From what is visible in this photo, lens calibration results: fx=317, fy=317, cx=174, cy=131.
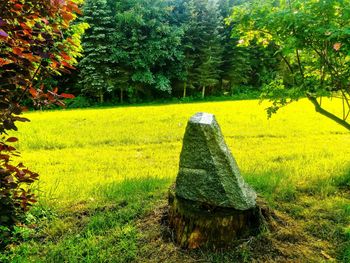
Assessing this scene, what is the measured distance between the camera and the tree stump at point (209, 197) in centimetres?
299

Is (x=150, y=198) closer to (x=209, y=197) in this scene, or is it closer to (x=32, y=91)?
(x=209, y=197)

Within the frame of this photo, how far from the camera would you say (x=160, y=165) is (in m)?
6.21

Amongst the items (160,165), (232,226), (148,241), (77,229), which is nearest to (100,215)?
(77,229)

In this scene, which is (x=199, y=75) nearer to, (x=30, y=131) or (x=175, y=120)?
(x=175, y=120)

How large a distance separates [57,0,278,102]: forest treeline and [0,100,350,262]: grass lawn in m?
18.5

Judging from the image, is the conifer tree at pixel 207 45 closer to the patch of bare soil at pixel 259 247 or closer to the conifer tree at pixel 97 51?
the conifer tree at pixel 97 51

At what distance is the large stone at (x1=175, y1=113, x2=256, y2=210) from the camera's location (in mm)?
2998

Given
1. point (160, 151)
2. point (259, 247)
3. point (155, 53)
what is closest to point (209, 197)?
point (259, 247)

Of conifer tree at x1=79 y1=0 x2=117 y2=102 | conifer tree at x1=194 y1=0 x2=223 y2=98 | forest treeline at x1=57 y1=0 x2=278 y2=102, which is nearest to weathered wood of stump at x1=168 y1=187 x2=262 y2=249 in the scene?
conifer tree at x1=79 y1=0 x2=117 y2=102

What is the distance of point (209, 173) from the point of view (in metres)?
3.07

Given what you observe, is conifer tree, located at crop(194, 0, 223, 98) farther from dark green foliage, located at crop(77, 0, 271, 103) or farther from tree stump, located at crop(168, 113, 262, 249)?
tree stump, located at crop(168, 113, 262, 249)

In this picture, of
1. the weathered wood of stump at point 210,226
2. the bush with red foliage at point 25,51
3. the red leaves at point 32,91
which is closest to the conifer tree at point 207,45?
the weathered wood of stump at point 210,226

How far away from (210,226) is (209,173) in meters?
0.49

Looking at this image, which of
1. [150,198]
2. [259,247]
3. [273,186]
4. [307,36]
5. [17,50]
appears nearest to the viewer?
[17,50]
